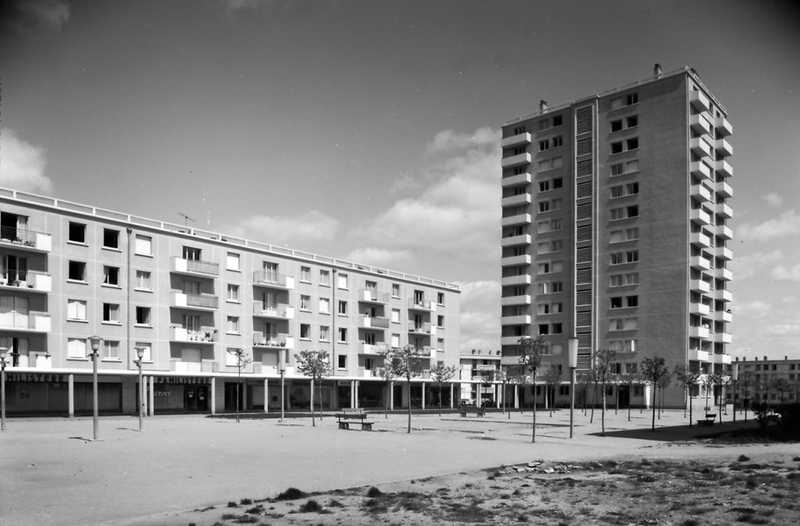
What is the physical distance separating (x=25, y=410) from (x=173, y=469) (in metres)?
39.8

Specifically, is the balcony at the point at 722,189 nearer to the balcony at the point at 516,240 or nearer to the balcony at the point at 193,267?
the balcony at the point at 516,240

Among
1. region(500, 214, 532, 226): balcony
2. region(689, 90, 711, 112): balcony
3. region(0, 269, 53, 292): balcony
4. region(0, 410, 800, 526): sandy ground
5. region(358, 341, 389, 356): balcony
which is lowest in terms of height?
region(358, 341, 389, 356): balcony

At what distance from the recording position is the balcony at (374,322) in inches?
3125

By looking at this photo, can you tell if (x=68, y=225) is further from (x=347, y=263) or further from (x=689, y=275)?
(x=689, y=275)

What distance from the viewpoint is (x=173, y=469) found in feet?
61.2

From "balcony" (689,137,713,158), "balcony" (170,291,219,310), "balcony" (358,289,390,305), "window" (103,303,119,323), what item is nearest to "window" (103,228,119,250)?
"window" (103,303,119,323)

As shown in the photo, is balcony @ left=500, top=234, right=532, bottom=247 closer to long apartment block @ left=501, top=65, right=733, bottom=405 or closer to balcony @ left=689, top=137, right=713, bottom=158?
long apartment block @ left=501, top=65, right=733, bottom=405

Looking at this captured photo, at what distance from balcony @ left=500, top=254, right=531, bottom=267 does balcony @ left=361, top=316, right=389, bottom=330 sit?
88.5 ft

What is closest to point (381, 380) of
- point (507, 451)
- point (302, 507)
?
point (507, 451)

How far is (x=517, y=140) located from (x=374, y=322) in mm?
37345

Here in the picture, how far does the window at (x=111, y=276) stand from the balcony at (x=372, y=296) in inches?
1128

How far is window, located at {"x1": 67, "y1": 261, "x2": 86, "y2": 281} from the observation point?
182 feet

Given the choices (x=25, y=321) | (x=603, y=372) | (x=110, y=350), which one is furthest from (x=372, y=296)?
(x=603, y=372)

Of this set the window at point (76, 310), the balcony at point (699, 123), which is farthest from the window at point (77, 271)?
the balcony at point (699, 123)
